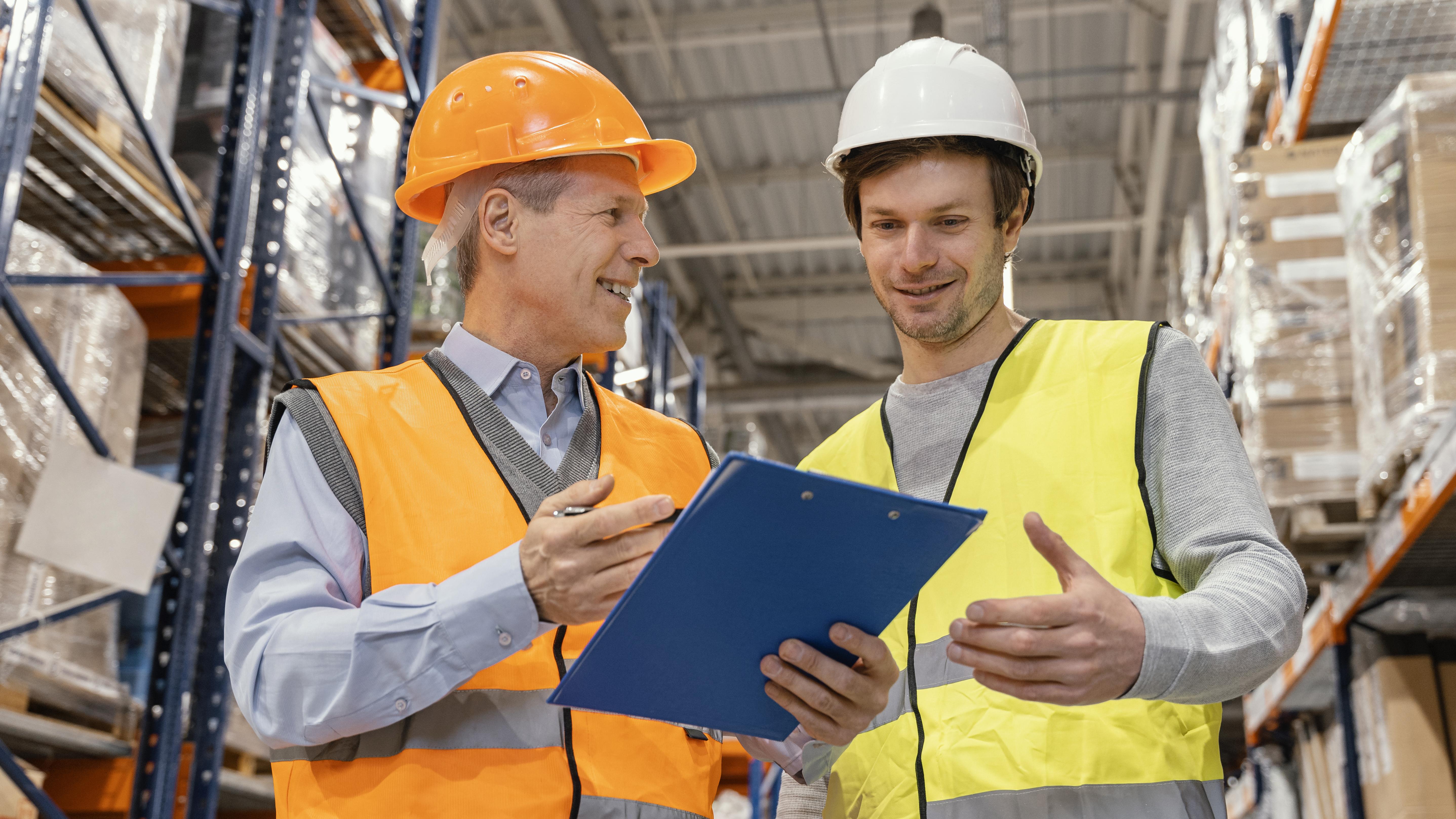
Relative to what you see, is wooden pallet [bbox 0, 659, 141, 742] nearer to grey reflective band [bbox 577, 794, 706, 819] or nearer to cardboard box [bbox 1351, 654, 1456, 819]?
grey reflective band [bbox 577, 794, 706, 819]

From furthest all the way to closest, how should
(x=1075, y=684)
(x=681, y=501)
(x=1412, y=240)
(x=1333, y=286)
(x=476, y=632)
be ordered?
1. (x=1333, y=286)
2. (x=1412, y=240)
3. (x=681, y=501)
4. (x=476, y=632)
5. (x=1075, y=684)

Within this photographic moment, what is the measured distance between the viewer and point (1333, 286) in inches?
194

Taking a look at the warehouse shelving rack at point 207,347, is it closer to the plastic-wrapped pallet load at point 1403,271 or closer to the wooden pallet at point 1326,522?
the plastic-wrapped pallet load at point 1403,271

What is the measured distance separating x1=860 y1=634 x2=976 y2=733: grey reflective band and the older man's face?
792 millimetres

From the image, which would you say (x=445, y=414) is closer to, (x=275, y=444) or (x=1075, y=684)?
(x=275, y=444)

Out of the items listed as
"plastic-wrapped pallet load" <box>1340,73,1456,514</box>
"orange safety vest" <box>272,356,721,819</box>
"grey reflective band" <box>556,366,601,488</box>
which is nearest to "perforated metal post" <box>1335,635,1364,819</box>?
"plastic-wrapped pallet load" <box>1340,73,1456,514</box>

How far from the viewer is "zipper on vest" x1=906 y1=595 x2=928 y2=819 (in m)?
1.93

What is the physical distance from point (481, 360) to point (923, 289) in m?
0.82

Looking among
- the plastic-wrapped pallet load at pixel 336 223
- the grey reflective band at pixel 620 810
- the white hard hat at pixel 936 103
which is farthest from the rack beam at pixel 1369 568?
the plastic-wrapped pallet load at pixel 336 223

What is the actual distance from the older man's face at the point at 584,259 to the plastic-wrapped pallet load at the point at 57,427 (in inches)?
69.6

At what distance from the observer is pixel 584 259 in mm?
2377

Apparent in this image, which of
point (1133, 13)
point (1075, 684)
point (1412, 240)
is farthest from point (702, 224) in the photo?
point (1075, 684)

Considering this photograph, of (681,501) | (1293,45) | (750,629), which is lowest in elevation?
(750,629)

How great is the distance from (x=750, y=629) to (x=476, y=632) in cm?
38
